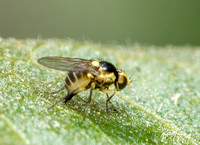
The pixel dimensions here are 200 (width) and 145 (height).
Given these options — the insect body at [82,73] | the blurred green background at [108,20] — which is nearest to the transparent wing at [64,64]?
the insect body at [82,73]

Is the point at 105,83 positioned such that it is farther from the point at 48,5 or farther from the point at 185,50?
the point at 48,5

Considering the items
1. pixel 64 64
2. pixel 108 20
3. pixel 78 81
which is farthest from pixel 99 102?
pixel 108 20

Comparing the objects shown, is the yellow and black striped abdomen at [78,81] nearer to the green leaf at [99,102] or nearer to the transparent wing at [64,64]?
the transparent wing at [64,64]

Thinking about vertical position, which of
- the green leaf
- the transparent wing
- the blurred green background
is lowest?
the green leaf

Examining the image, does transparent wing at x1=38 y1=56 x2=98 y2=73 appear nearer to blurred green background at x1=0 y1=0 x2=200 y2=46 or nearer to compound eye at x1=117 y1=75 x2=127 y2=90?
compound eye at x1=117 y1=75 x2=127 y2=90

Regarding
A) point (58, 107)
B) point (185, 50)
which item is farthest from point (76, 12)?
point (58, 107)

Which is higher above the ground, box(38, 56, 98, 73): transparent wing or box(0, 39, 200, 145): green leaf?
box(38, 56, 98, 73): transparent wing

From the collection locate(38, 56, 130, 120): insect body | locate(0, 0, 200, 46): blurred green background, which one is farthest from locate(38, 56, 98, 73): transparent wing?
locate(0, 0, 200, 46): blurred green background

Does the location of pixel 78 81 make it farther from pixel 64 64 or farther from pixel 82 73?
pixel 64 64
